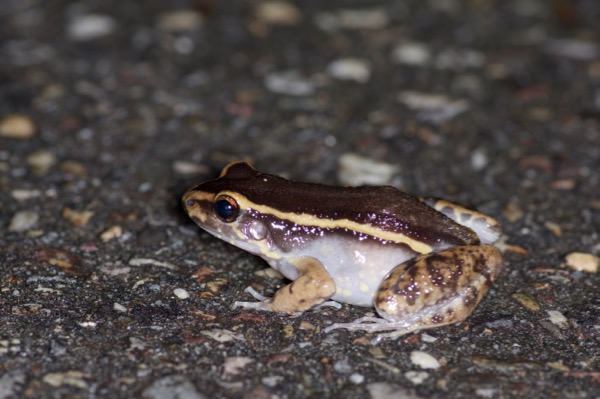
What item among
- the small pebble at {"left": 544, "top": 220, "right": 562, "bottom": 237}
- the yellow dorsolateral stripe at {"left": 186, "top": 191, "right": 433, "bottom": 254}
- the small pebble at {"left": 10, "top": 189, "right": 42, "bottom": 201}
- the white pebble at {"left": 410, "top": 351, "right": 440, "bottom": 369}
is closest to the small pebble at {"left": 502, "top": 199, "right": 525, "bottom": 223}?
the small pebble at {"left": 544, "top": 220, "right": 562, "bottom": 237}

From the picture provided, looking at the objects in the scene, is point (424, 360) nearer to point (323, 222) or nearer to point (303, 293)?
point (303, 293)

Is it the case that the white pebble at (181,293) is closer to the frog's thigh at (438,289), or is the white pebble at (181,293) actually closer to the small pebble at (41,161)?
the frog's thigh at (438,289)

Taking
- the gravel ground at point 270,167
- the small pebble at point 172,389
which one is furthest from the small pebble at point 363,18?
the small pebble at point 172,389

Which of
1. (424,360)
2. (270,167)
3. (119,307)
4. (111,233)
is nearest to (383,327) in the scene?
(424,360)

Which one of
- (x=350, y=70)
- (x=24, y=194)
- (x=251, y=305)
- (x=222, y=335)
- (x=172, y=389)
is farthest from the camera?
(x=350, y=70)

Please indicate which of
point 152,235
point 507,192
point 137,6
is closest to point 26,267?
point 152,235

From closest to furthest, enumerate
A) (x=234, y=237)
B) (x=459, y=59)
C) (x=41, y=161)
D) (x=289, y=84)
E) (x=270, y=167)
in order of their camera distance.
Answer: (x=234, y=237), (x=41, y=161), (x=270, y=167), (x=289, y=84), (x=459, y=59)

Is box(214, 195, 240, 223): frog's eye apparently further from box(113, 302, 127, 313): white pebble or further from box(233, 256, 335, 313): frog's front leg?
box(113, 302, 127, 313): white pebble
